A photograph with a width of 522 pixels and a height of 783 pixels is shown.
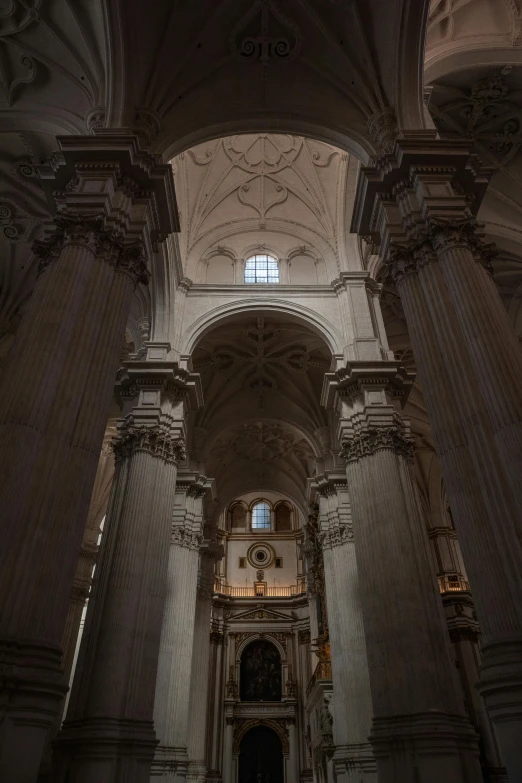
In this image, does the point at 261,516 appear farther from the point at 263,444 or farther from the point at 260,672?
the point at 263,444

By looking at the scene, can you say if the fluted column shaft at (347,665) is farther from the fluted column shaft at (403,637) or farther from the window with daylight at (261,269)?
the window with daylight at (261,269)

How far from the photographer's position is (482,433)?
616cm

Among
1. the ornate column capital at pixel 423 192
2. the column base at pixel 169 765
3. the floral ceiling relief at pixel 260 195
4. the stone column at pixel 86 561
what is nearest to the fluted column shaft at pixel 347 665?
the column base at pixel 169 765

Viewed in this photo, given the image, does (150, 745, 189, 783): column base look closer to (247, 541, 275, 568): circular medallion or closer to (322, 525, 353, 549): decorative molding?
(322, 525, 353, 549): decorative molding

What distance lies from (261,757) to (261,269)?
2296cm

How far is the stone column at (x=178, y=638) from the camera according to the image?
12.4 meters

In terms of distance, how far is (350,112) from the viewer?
1026 centimetres

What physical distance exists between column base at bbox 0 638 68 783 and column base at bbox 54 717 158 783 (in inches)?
135

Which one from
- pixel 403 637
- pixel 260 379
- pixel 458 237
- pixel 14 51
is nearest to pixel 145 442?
pixel 403 637

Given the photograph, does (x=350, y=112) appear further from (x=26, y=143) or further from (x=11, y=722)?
(x=11, y=722)

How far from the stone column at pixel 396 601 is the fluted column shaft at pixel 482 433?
3.61m

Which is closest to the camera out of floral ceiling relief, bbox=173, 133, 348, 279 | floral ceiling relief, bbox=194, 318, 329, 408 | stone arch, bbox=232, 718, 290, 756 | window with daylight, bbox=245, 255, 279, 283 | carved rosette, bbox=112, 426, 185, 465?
carved rosette, bbox=112, 426, 185, 465

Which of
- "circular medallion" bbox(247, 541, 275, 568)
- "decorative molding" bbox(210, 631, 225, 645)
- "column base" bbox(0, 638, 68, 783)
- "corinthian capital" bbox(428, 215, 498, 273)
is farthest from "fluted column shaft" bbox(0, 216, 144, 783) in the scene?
"circular medallion" bbox(247, 541, 275, 568)

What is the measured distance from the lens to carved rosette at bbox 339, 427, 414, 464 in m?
11.8
